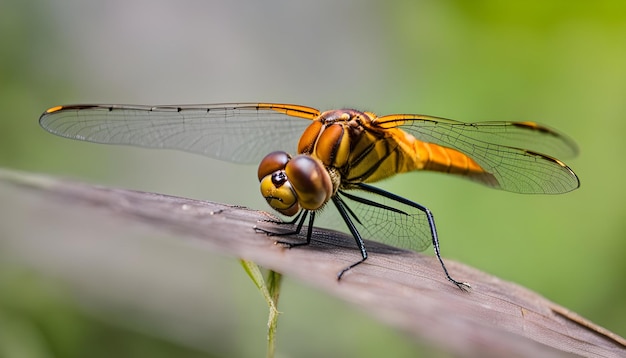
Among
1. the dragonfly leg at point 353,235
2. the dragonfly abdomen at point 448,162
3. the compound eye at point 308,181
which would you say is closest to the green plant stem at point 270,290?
the dragonfly leg at point 353,235

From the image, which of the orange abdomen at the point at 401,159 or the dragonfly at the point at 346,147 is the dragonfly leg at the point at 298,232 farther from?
the orange abdomen at the point at 401,159

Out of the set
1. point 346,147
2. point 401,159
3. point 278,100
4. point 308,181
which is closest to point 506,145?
point 401,159

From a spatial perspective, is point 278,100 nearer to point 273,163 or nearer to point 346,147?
point 346,147

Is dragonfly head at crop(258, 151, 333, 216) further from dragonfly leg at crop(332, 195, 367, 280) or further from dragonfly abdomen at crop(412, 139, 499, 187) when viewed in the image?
dragonfly abdomen at crop(412, 139, 499, 187)

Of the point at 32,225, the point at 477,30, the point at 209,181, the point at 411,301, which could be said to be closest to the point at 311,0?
the point at 477,30

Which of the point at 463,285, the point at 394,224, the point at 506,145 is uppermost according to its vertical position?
the point at 506,145
